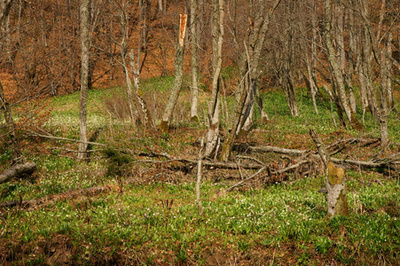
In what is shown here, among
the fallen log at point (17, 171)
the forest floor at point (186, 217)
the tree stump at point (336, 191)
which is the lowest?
the forest floor at point (186, 217)

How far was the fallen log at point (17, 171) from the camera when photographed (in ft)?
33.5

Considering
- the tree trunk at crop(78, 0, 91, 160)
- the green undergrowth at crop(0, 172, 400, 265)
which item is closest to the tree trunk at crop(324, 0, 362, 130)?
the green undergrowth at crop(0, 172, 400, 265)

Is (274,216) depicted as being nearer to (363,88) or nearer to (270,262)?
(270,262)

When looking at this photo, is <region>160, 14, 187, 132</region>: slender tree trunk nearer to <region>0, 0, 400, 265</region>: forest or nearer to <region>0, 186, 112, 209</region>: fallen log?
<region>0, 0, 400, 265</region>: forest

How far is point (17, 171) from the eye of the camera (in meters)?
11.1

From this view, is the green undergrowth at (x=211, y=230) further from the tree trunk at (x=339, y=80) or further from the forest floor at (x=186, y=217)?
the tree trunk at (x=339, y=80)

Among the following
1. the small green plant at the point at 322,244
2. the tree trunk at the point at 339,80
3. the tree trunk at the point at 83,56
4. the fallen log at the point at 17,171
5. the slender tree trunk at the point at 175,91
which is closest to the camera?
the small green plant at the point at 322,244

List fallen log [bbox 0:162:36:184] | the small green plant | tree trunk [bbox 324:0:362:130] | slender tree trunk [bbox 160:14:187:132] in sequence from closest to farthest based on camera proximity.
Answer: the small green plant
fallen log [bbox 0:162:36:184]
slender tree trunk [bbox 160:14:187:132]
tree trunk [bbox 324:0:362:130]

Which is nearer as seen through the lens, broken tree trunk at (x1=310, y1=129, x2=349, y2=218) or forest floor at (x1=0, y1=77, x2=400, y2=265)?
forest floor at (x1=0, y1=77, x2=400, y2=265)

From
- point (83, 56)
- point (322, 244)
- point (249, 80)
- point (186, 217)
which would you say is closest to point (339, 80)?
point (249, 80)

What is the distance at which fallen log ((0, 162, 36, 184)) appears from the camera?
1020 cm

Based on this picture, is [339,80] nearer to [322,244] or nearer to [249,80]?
[249,80]

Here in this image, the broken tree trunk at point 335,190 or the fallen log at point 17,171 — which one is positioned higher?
the broken tree trunk at point 335,190

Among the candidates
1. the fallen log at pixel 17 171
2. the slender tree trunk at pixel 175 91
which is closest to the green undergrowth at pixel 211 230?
the fallen log at pixel 17 171
